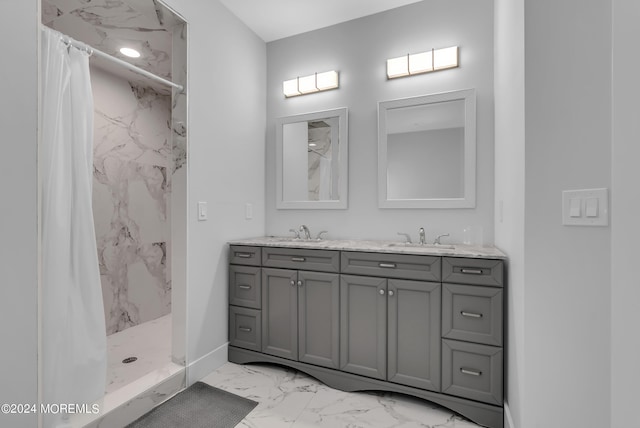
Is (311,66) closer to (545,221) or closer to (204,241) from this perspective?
(204,241)

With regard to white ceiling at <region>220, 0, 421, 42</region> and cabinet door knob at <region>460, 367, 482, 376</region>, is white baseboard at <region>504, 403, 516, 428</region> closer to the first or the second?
cabinet door knob at <region>460, 367, 482, 376</region>

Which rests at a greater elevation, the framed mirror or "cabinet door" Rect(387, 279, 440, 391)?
the framed mirror

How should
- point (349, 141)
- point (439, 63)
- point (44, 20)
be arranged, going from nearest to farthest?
1. point (44, 20)
2. point (439, 63)
3. point (349, 141)

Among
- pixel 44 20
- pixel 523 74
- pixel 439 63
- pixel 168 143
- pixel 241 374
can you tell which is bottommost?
pixel 241 374

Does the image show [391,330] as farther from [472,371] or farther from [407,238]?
[407,238]

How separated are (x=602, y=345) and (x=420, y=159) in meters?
1.62

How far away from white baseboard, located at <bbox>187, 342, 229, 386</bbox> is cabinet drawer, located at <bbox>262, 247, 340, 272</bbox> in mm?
771

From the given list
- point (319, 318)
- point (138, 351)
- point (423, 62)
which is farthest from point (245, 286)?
point (423, 62)

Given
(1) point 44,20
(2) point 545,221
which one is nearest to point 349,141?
(2) point 545,221

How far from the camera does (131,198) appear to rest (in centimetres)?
306

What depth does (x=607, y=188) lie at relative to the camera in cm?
96

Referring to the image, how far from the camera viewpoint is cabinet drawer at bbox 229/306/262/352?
2.27 metres

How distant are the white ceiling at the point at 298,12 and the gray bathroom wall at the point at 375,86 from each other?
7 cm

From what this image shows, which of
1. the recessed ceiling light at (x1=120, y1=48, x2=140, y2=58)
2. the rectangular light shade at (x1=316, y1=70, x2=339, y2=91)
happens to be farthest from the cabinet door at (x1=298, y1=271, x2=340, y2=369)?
the recessed ceiling light at (x1=120, y1=48, x2=140, y2=58)
